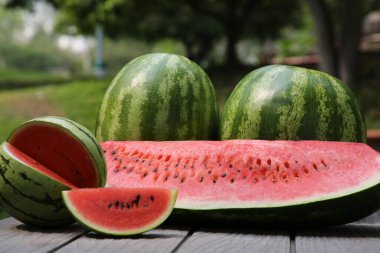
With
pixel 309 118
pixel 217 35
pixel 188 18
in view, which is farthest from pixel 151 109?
pixel 217 35

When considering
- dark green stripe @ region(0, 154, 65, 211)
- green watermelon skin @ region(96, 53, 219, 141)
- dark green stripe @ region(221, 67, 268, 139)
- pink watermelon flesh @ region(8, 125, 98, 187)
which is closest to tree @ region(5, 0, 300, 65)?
green watermelon skin @ region(96, 53, 219, 141)

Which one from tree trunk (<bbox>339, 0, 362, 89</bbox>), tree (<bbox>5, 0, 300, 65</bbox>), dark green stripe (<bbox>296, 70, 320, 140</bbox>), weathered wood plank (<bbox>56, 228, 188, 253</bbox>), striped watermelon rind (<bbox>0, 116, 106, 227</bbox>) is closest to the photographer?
weathered wood plank (<bbox>56, 228, 188, 253</bbox>)

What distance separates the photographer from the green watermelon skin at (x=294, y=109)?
→ 270 cm

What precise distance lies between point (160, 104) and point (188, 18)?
16.1 m

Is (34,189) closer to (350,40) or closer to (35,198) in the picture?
(35,198)

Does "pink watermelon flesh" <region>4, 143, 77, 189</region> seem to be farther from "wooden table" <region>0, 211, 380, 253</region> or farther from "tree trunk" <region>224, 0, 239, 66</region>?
"tree trunk" <region>224, 0, 239, 66</region>

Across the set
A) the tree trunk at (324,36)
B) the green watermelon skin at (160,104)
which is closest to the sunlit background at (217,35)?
the tree trunk at (324,36)

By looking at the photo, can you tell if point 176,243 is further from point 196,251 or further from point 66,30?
point 66,30

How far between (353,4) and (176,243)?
857 cm

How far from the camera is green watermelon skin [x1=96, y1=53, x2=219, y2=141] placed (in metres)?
2.92

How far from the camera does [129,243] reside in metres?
1.89

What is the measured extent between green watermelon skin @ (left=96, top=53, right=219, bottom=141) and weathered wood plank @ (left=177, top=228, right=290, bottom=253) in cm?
82

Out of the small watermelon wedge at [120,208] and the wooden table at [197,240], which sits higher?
the small watermelon wedge at [120,208]

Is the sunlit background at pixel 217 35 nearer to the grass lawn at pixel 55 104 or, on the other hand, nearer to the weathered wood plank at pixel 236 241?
the grass lawn at pixel 55 104
